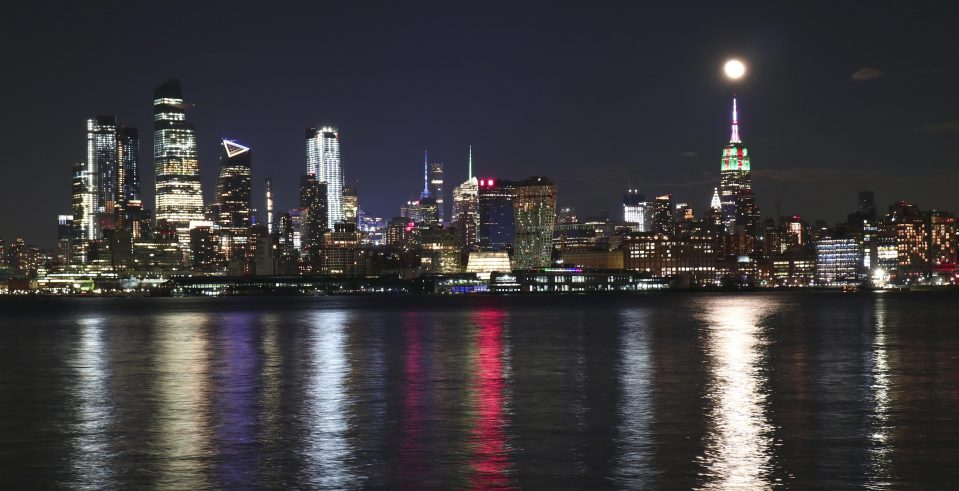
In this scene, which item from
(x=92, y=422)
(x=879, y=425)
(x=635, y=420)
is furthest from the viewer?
(x=92, y=422)

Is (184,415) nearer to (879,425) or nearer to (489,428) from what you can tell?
(489,428)

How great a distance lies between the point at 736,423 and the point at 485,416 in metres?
7.19

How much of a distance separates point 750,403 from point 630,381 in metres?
8.21

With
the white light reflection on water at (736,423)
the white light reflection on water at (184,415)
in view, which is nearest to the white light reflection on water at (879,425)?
the white light reflection on water at (736,423)

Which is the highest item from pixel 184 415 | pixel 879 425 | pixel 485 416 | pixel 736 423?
pixel 184 415

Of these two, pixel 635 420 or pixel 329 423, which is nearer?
pixel 329 423

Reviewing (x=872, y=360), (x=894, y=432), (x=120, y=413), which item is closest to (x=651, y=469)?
(x=894, y=432)

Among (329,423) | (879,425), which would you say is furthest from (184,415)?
(879,425)

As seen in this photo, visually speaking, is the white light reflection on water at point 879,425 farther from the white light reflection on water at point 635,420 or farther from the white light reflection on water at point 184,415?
the white light reflection on water at point 184,415

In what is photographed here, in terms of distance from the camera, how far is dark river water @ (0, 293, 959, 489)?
75.7ft

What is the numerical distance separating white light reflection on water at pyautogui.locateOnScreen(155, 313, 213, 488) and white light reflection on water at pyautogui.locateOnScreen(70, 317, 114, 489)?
4.38ft

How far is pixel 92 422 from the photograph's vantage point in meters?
31.8

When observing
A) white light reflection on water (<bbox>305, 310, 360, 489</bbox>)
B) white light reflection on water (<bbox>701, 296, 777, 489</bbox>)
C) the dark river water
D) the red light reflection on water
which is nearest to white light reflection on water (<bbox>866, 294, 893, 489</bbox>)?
the dark river water

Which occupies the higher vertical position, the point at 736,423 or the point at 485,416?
the point at 485,416
